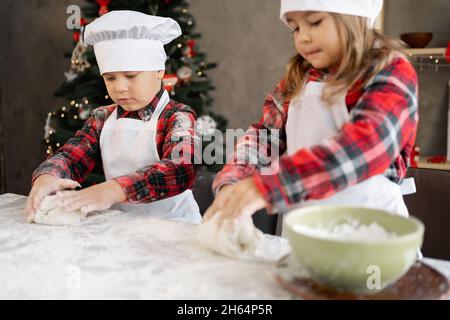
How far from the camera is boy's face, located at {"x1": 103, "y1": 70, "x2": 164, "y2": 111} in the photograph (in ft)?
4.85

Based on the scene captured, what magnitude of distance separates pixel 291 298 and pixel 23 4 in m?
3.94

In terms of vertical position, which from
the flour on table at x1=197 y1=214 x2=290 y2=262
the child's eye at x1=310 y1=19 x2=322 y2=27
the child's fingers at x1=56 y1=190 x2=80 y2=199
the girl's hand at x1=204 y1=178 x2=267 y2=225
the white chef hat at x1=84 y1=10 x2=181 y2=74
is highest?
the child's eye at x1=310 y1=19 x2=322 y2=27

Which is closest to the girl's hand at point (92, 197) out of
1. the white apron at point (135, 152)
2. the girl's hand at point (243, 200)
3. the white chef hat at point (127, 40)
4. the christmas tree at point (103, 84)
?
the white apron at point (135, 152)

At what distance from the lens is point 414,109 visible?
96cm

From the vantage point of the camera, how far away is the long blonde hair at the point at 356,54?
3.37 feet

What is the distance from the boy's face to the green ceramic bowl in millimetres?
846

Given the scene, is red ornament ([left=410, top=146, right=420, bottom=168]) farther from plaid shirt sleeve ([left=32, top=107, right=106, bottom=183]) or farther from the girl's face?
the girl's face

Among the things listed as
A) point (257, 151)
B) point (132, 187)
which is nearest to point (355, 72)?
point (257, 151)

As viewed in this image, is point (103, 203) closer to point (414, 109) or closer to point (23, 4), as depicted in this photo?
point (414, 109)

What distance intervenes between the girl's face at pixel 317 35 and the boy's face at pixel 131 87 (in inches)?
22.7

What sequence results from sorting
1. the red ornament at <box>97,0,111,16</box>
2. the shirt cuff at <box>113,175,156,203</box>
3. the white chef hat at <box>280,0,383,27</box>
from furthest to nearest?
1. the red ornament at <box>97,0,111,16</box>
2. the shirt cuff at <box>113,175,156,203</box>
3. the white chef hat at <box>280,0,383,27</box>

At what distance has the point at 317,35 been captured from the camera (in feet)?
3.42

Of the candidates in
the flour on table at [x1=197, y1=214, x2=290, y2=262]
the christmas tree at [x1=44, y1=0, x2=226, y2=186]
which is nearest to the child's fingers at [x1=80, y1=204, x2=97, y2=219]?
the flour on table at [x1=197, y1=214, x2=290, y2=262]
